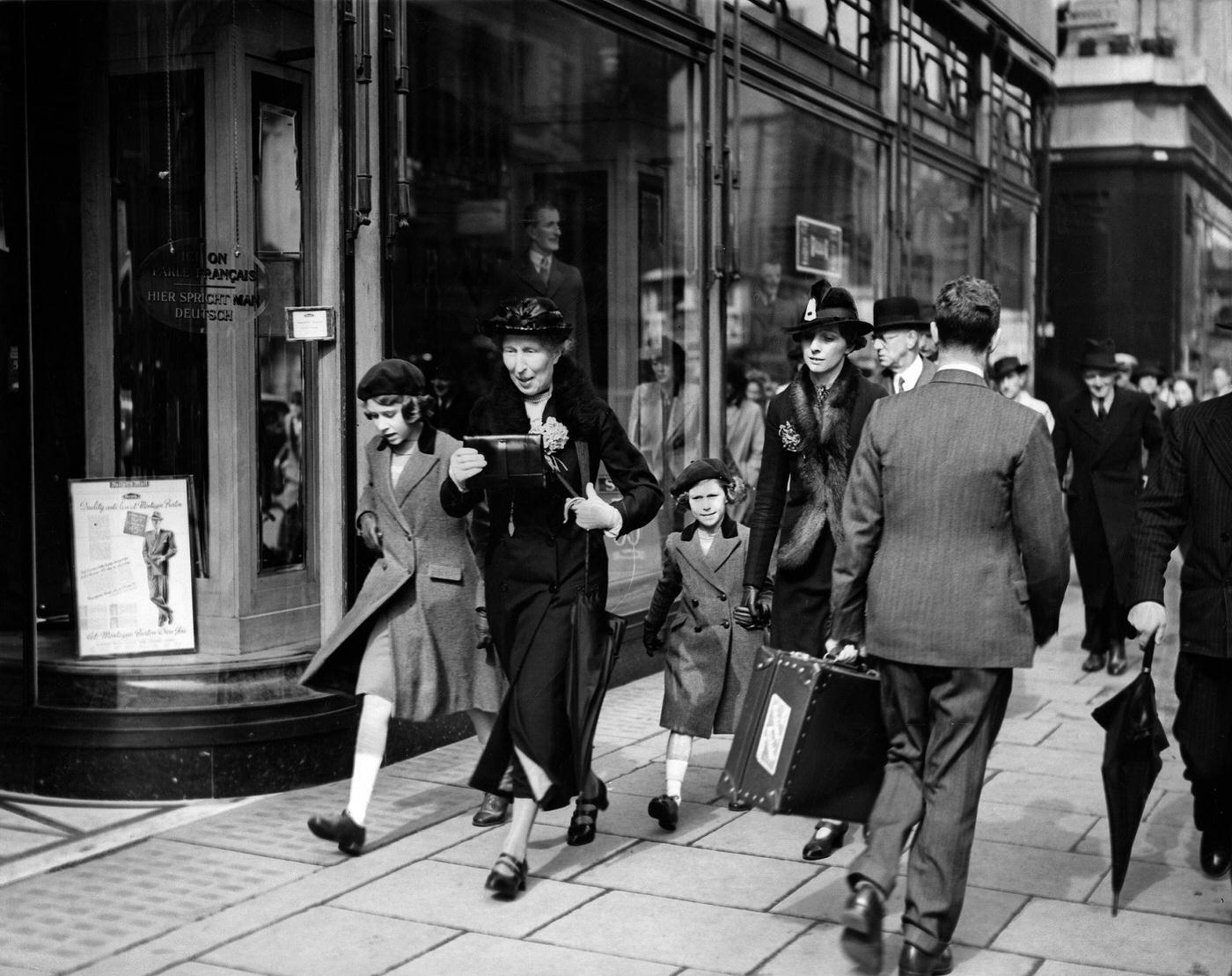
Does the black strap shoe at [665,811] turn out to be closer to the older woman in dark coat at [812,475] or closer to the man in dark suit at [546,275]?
the older woman in dark coat at [812,475]

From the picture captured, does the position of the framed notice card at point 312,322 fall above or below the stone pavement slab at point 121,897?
above

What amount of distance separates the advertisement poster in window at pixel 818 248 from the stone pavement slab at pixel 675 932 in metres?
7.63

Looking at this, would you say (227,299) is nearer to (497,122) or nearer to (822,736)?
(497,122)

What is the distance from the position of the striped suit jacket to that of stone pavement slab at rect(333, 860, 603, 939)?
4.39ft

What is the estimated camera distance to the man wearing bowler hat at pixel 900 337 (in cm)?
633

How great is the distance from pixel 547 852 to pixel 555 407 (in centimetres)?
154

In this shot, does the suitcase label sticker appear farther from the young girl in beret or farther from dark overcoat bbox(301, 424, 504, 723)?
dark overcoat bbox(301, 424, 504, 723)

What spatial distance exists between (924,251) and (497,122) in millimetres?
6685

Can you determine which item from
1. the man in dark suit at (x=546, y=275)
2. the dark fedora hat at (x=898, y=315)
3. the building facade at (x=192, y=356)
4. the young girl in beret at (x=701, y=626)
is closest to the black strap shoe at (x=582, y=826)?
the young girl in beret at (x=701, y=626)

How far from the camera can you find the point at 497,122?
9.09 m

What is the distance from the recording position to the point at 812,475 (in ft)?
18.8

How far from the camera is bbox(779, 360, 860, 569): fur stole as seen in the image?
18.7 feet

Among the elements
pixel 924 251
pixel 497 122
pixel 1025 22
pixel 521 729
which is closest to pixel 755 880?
pixel 521 729

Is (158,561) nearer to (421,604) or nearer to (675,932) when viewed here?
(421,604)
